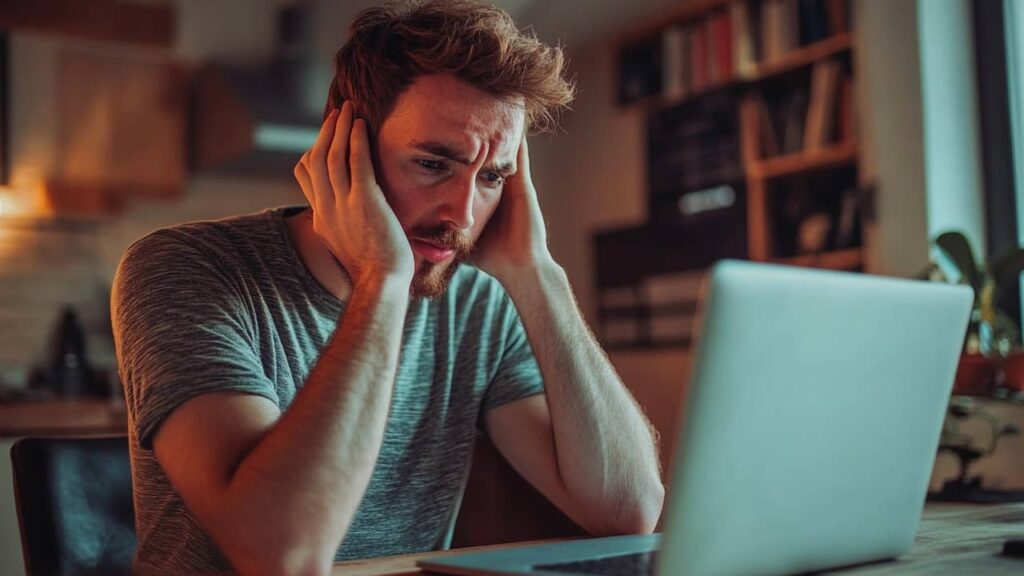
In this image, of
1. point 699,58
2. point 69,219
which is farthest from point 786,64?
point 69,219

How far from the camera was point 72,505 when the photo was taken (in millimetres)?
1244

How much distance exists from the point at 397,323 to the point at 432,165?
0.31 meters

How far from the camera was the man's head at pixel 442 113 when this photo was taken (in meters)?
1.39

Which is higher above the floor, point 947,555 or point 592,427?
point 592,427

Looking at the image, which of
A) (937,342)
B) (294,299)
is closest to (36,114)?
(294,299)

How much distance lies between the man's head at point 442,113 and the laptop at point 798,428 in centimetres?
54

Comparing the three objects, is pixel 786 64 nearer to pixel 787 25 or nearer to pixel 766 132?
pixel 787 25

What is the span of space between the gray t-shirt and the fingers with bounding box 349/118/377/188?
0.15 metres

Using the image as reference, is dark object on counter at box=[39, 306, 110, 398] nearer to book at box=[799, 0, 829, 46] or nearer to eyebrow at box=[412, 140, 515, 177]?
book at box=[799, 0, 829, 46]

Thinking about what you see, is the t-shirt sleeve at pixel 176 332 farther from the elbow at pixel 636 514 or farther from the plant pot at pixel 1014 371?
the plant pot at pixel 1014 371

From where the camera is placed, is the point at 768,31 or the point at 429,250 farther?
the point at 768,31

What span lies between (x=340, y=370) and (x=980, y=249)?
2.27m

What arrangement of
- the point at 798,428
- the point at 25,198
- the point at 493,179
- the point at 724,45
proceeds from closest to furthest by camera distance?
the point at 798,428, the point at 493,179, the point at 724,45, the point at 25,198

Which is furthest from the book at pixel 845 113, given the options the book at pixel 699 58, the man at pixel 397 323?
the man at pixel 397 323
